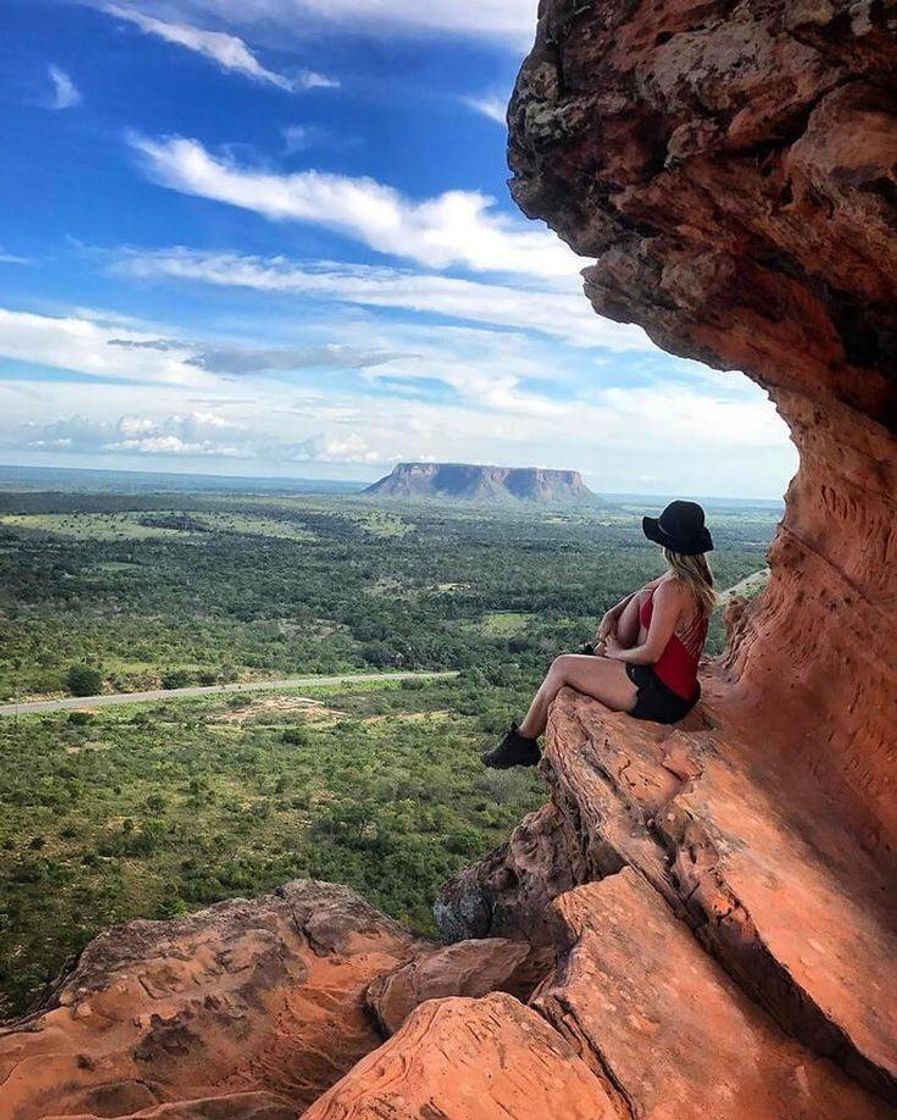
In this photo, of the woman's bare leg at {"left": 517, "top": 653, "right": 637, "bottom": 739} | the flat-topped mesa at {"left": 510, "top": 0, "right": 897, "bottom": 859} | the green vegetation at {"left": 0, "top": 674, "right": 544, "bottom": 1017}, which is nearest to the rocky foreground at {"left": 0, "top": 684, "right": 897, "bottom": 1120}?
the woman's bare leg at {"left": 517, "top": 653, "right": 637, "bottom": 739}

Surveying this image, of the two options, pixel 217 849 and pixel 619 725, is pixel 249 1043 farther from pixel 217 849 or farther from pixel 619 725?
pixel 217 849

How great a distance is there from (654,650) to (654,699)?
2.61 feet

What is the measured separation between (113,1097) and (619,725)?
5790 mm

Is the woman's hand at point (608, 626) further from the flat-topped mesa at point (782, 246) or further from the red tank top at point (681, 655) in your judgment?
the flat-topped mesa at point (782, 246)

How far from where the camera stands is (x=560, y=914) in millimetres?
6434

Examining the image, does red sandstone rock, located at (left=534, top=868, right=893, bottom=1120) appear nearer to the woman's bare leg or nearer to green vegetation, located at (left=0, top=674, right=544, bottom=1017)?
the woman's bare leg

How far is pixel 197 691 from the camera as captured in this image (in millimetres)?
51531

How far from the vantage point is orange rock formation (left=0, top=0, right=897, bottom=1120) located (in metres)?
5.27

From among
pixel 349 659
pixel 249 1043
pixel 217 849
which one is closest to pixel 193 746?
pixel 217 849

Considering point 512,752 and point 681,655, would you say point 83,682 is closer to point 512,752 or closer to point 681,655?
point 512,752

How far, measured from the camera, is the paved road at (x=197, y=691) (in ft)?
146


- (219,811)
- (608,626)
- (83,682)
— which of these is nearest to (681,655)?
(608,626)

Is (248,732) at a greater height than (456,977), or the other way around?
(456,977)

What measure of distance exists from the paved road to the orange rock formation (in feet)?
129
